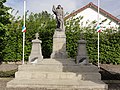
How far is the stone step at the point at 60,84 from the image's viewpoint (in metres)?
9.63

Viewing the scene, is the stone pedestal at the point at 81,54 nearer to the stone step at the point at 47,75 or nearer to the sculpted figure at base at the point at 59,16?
the stone step at the point at 47,75

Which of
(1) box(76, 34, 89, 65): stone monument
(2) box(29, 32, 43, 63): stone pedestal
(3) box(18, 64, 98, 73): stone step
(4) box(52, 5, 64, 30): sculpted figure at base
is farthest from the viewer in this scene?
(4) box(52, 5, 64, 30): sculpted figure at base

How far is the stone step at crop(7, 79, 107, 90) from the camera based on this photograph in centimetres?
963

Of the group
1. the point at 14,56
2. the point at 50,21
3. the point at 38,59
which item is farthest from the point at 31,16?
the point at 38,59

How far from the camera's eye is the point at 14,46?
21.2m

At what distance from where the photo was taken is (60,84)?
977 centimetres

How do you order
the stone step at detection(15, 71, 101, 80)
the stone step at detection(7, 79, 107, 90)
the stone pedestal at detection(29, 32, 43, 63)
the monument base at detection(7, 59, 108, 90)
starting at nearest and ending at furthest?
1. the stone step at detection(7, 79, 107, 90)
2. the monument base at detection(7, 59, 108, 90)
3. the stone step at detection(15, 71, 101, 80)
4. the stone pedestal at detection(29, 32, 43, 63)

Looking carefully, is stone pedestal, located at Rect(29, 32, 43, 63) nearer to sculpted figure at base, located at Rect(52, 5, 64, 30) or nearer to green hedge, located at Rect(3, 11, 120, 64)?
sculpted figure at base, located at Rect(52, 5, 64, 30)

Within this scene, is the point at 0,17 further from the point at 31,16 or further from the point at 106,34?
the point at 106,34

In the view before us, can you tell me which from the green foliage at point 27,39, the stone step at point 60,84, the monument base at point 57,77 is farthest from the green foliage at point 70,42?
the stone step at point 60,84

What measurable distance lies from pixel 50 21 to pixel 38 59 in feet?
30.6

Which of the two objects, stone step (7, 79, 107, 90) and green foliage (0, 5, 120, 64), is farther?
green foliage (0, 5, 120, 64)

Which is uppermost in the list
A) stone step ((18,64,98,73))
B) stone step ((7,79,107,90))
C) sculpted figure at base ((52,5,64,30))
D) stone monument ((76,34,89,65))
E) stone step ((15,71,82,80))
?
sculpted figure at base ((52,5,64,30))

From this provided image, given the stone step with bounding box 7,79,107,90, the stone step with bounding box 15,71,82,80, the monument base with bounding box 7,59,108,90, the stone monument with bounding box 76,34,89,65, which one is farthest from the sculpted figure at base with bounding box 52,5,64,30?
the stone step with bounding box 7,79,107,90
